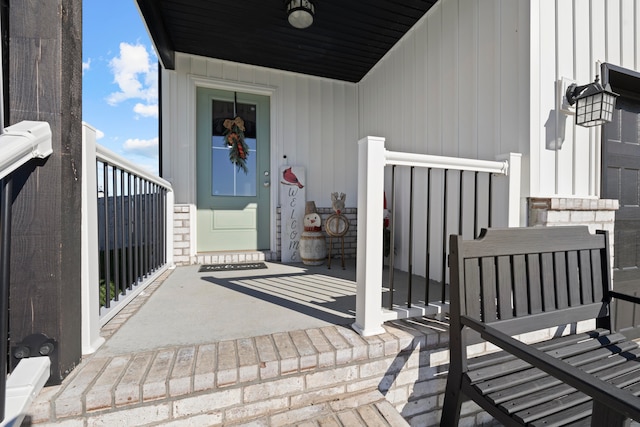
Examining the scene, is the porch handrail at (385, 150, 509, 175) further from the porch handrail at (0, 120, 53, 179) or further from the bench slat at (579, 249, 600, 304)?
the porch handrail at (0, 120, 53, 179)

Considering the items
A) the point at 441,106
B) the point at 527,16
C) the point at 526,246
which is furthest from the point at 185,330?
the point at 527,16

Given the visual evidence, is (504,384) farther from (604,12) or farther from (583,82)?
(604,12)

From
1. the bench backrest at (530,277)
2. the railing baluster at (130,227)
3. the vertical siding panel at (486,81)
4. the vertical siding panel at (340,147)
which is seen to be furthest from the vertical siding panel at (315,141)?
the bench backrest at (530,277)

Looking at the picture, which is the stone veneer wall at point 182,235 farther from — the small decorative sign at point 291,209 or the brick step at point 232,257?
the small decorative sign at point 291,209

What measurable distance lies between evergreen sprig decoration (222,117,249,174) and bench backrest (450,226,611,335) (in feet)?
9.51

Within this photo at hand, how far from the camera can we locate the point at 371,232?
1399 mm

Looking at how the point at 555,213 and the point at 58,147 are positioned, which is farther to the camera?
the point at 555,213

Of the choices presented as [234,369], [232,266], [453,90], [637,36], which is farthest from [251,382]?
[637,36]

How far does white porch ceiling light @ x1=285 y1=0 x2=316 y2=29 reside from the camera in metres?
2.31

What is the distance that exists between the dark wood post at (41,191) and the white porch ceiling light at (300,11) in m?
1.76

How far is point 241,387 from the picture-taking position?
1069 millimetres

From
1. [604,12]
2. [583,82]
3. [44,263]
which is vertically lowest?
[44,263]

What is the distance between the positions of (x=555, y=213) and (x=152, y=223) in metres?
3.10

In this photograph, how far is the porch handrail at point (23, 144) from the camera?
764 millimetres
